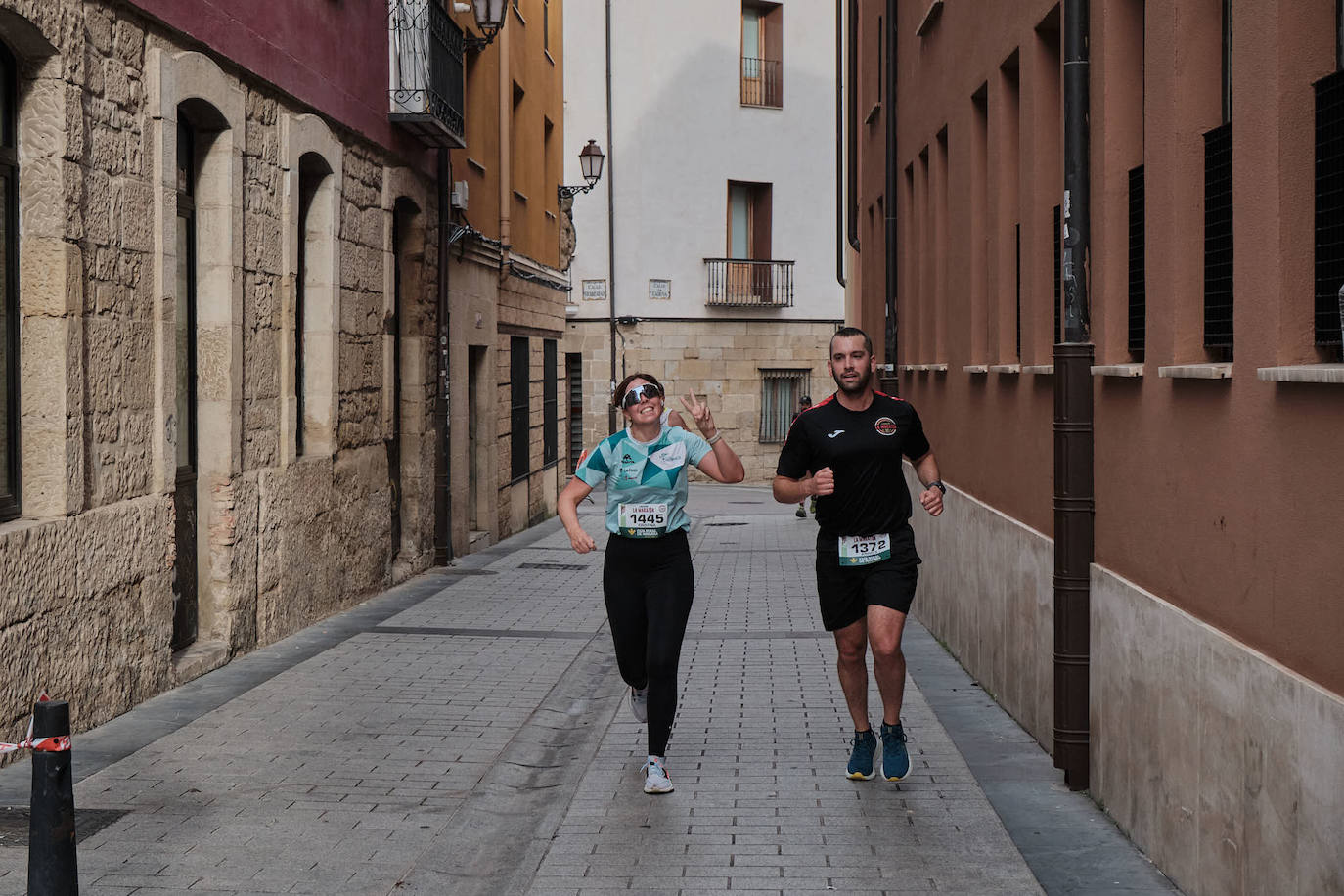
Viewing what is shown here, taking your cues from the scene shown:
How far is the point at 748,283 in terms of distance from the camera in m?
38.4

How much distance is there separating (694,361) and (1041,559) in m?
30.3

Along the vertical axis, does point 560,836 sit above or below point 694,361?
below

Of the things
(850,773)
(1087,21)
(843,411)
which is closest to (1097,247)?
(1087,21)

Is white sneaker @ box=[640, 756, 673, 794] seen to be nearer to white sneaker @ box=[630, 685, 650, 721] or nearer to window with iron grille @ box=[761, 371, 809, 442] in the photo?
white sneaker @ box=[630, 685, 650, 721]

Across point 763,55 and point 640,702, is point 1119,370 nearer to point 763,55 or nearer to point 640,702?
point 640,702

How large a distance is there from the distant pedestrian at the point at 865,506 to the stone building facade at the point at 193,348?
11.3 feet

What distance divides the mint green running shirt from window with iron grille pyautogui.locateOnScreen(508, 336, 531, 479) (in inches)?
592

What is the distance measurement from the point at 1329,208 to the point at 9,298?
5.80 m

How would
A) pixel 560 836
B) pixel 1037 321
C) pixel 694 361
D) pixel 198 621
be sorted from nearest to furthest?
pixel 560 836, pixel 1037 321, pixel 198 621, pixel 694 361

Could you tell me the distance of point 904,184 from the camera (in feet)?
52.3

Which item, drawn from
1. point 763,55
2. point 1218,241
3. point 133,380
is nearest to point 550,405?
point 763,55

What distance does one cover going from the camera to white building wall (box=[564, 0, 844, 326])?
37.8m

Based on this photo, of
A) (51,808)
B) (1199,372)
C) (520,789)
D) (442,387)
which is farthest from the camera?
(442,387)

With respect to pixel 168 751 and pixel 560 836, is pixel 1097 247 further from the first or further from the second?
pixel 168 751
